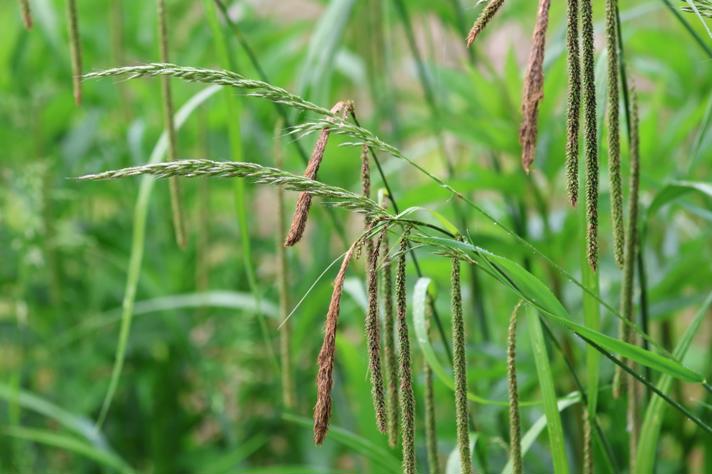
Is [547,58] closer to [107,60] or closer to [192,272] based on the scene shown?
[192,272]

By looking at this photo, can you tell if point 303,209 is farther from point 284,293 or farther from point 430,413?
point 284,293

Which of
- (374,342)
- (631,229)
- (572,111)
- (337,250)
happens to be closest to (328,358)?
(374,342)

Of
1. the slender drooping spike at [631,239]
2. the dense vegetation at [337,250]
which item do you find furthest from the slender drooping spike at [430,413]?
the slender drooping spike at [631,239]

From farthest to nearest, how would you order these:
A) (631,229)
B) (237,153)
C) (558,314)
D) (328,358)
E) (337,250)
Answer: (337,250) < (237,153) < (631,229) < (558,314) < (328,358)

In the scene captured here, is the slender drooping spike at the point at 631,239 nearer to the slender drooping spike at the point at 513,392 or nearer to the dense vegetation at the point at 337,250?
the dense vegetation at the point at 337,250

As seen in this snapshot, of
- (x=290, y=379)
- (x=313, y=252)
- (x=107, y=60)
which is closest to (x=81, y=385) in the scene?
(x=313, y=252)

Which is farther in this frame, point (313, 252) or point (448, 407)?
point (313, 252)
